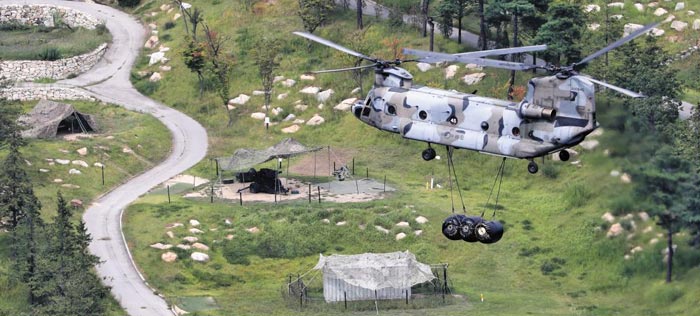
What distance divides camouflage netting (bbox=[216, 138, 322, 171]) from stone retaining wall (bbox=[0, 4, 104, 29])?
4954 centimetres

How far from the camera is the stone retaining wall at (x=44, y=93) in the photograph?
438ft

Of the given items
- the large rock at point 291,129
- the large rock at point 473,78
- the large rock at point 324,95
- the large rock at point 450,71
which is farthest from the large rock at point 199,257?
the large rock at point 450,71

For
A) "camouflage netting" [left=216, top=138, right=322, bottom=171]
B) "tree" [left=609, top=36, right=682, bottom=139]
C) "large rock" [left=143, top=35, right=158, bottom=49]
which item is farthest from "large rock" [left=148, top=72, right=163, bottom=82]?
"tree" [left=609, top=36, right=682, bottom=139]

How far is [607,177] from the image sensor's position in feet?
208

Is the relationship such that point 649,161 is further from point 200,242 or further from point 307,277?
point 200,242

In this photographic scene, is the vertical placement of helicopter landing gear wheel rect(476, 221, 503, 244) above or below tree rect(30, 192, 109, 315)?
above

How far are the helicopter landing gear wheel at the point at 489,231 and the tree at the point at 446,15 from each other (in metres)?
60.9

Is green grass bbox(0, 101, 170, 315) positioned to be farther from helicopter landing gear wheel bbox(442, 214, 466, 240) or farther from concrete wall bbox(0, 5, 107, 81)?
helicopter landing gear wheel bbox(442, 214, 466, 240)

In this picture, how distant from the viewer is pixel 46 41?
149 m

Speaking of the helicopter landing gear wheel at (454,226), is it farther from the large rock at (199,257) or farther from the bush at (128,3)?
the bush at (128,3)

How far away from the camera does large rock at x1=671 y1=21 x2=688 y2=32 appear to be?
128 m

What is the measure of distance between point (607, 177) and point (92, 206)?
5210 centimetres

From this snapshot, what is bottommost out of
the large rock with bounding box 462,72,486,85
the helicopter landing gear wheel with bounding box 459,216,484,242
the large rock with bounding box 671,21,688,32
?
the large rock with bounding box 462,72,486,85

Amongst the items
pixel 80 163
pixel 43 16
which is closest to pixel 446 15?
pixel 80 163
